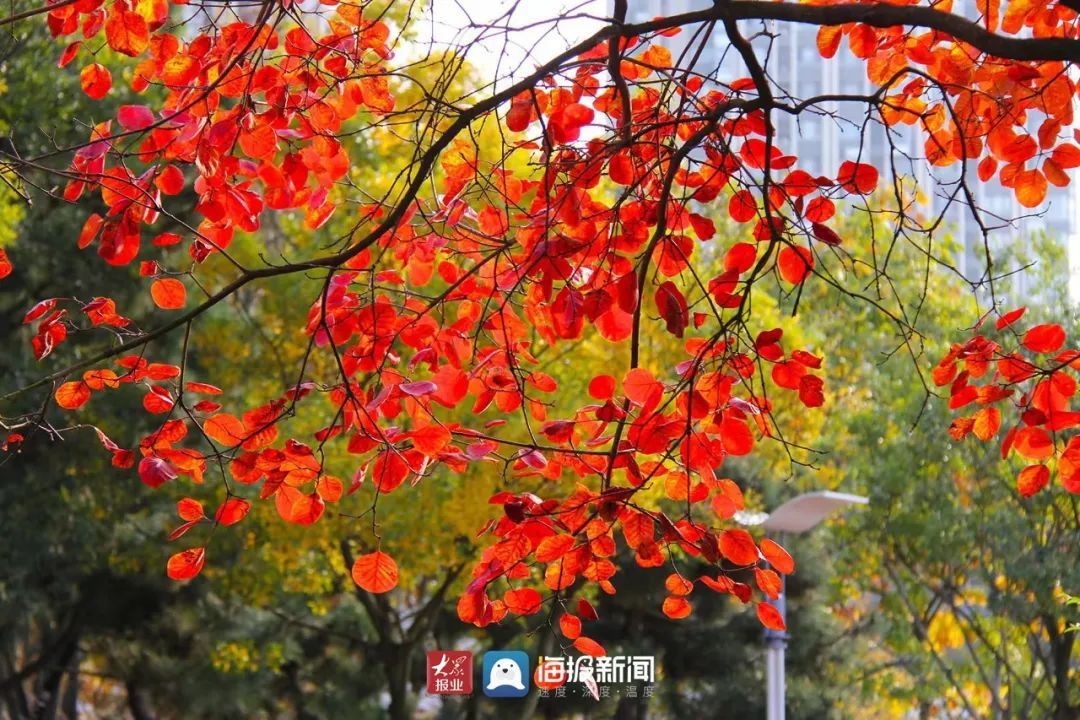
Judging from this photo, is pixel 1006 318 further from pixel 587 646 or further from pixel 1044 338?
pixel 587 646

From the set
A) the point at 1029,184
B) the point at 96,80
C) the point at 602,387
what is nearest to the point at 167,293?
the point at 96,80

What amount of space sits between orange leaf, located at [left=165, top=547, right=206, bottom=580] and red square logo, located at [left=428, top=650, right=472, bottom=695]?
12.1m

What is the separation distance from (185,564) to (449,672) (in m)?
12.3

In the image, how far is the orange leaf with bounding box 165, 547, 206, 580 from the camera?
308 cm

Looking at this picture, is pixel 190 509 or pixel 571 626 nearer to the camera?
pixel 190 509

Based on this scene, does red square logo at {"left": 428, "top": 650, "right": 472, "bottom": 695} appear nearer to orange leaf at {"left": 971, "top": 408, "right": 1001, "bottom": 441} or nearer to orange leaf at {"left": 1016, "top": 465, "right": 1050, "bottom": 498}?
orange leaf at {"left": 971, "top": 408, "right": 1001, "bottom": 441}

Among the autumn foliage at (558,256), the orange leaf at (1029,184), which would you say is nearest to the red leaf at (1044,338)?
the autumn foliage at (558,256)

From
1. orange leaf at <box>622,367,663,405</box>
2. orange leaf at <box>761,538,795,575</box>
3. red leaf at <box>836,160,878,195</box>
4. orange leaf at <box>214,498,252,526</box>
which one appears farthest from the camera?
red leaf at <box>836,160,878,195</box>

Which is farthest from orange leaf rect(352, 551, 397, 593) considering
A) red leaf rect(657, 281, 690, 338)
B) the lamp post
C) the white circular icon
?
the white circular icon

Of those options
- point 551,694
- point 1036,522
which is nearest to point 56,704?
point 551,694

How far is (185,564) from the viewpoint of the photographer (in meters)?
3.16

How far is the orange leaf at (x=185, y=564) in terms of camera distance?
10.1 feet

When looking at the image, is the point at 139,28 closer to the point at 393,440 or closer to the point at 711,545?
the point at 393,440

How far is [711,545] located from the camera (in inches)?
111
